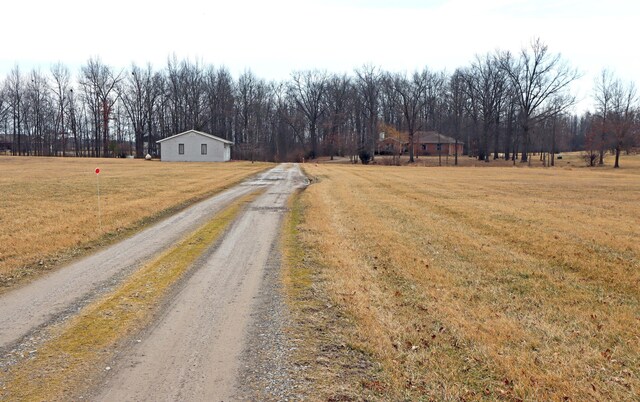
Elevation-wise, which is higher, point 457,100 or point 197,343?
point 457,100

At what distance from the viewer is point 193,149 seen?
2267 inches

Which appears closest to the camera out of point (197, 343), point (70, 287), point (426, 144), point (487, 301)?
point (197, 343)

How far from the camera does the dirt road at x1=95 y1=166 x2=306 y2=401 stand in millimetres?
3506

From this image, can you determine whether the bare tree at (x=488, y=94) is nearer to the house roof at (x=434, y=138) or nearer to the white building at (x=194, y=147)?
the house roof at (x=434, y=138)

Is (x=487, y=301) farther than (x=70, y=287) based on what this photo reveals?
No

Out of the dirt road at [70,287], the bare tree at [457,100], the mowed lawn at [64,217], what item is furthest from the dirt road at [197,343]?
the bare tree at [457,100]

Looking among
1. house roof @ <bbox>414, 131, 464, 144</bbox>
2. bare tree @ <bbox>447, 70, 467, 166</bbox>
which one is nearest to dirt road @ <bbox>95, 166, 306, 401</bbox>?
bare tree @ <bbox>447, 70, 467, 166</bbox>

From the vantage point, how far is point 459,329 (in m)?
4.75

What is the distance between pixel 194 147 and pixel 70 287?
53.5 meters

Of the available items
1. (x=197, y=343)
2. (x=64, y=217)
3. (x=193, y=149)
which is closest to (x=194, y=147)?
(x=193, y=149)

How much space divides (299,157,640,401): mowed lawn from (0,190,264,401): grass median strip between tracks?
7.15 ft

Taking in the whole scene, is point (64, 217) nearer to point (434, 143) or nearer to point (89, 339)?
point (89, 339)

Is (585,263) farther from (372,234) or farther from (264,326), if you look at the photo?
(264,326)

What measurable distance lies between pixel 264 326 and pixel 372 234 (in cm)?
571
